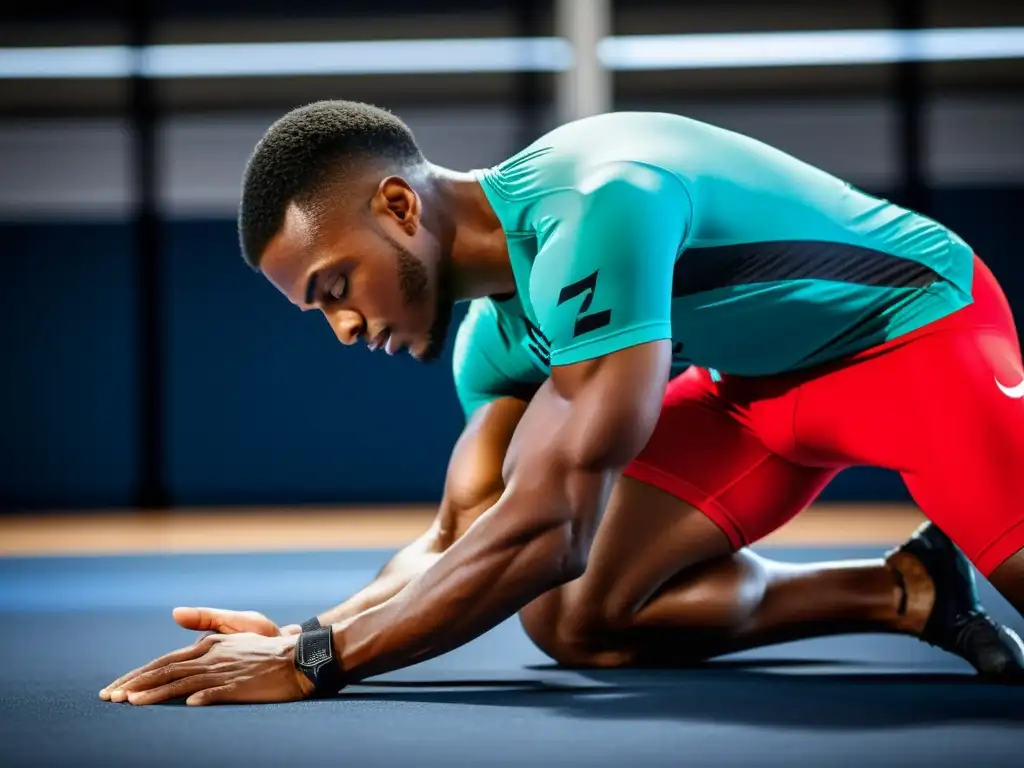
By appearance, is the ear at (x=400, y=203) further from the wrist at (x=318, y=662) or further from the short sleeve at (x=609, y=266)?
the wrist at (x=318, y=662)

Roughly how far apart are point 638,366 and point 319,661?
63cm

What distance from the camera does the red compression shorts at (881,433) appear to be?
2.03 m

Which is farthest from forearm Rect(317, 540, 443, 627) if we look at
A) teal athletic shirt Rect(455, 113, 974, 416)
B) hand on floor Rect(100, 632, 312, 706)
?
teal athletic shirt Rect(455, 113, 974, 416)

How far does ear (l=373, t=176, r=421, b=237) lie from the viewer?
78.2 inches

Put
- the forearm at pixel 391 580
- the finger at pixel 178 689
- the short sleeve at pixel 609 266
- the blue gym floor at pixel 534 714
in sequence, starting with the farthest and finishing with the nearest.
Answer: the forearm at pixel 391 580, the finger at pixel 178 689, the short sleeve at pixel 609 266, the blue gym floor at pixel 534 714

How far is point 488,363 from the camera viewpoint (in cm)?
244

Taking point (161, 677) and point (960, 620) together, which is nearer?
point (161, 677)

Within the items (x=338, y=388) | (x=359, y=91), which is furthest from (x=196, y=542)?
(x=359, y=91)

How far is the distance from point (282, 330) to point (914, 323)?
480cm

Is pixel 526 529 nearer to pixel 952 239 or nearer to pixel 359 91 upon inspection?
pixel 952 239

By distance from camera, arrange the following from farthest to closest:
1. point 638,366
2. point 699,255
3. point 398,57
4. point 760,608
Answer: point 398,57
point 760,608
point 699,255
point 638,366

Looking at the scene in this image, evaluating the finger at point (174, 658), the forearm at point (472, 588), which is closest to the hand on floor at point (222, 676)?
the finger at point (174, 658)

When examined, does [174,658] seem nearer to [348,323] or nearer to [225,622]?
[225,622]

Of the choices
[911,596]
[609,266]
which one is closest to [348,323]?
[609,266]
